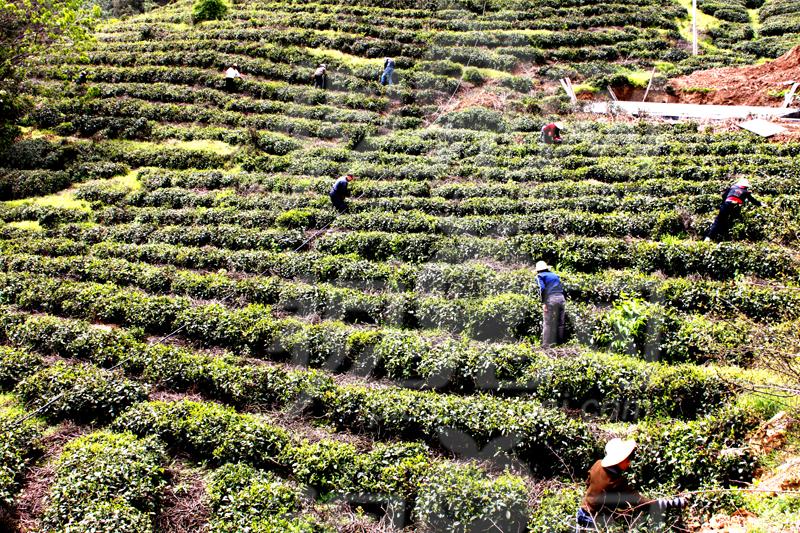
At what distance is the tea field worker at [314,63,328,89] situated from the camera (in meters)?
28.2

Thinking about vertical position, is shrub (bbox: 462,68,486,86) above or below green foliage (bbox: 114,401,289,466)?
above

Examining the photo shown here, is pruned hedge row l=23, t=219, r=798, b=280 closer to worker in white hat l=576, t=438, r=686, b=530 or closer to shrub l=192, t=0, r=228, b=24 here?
worker in white hat l=576, t=438, r=686, b=530

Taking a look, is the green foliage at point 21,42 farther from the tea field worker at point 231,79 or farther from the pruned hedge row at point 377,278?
the pruned hedge row at point 377,278

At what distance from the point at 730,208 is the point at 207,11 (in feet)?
115

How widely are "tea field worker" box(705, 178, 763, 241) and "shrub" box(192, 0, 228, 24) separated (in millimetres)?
34505

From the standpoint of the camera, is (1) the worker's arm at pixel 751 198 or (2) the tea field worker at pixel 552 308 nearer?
(2) the tea field worker at pixel 552 308

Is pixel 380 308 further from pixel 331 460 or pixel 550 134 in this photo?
pixel 550 134

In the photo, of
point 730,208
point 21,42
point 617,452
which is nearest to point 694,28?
point 730,208

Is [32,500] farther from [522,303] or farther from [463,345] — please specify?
[522,303]

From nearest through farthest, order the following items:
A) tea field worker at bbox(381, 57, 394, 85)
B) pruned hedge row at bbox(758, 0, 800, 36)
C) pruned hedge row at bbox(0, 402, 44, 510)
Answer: pruned hedge row at bbox(0, 402, 44, 510), tea field worker at bbox(381, 57, 394, 85), pruned hedge row at bbox(758, 0, 800, 36)

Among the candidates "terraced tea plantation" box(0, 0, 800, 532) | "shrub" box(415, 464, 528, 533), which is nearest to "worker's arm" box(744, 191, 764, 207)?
"terraced tea plantation" box(0, 0, 800, 532)

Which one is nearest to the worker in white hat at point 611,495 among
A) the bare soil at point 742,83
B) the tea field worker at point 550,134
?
the tea field worker at point 550,134

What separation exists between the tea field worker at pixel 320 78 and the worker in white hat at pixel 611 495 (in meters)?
24.8

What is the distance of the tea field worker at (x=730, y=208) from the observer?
14492 millimetres
